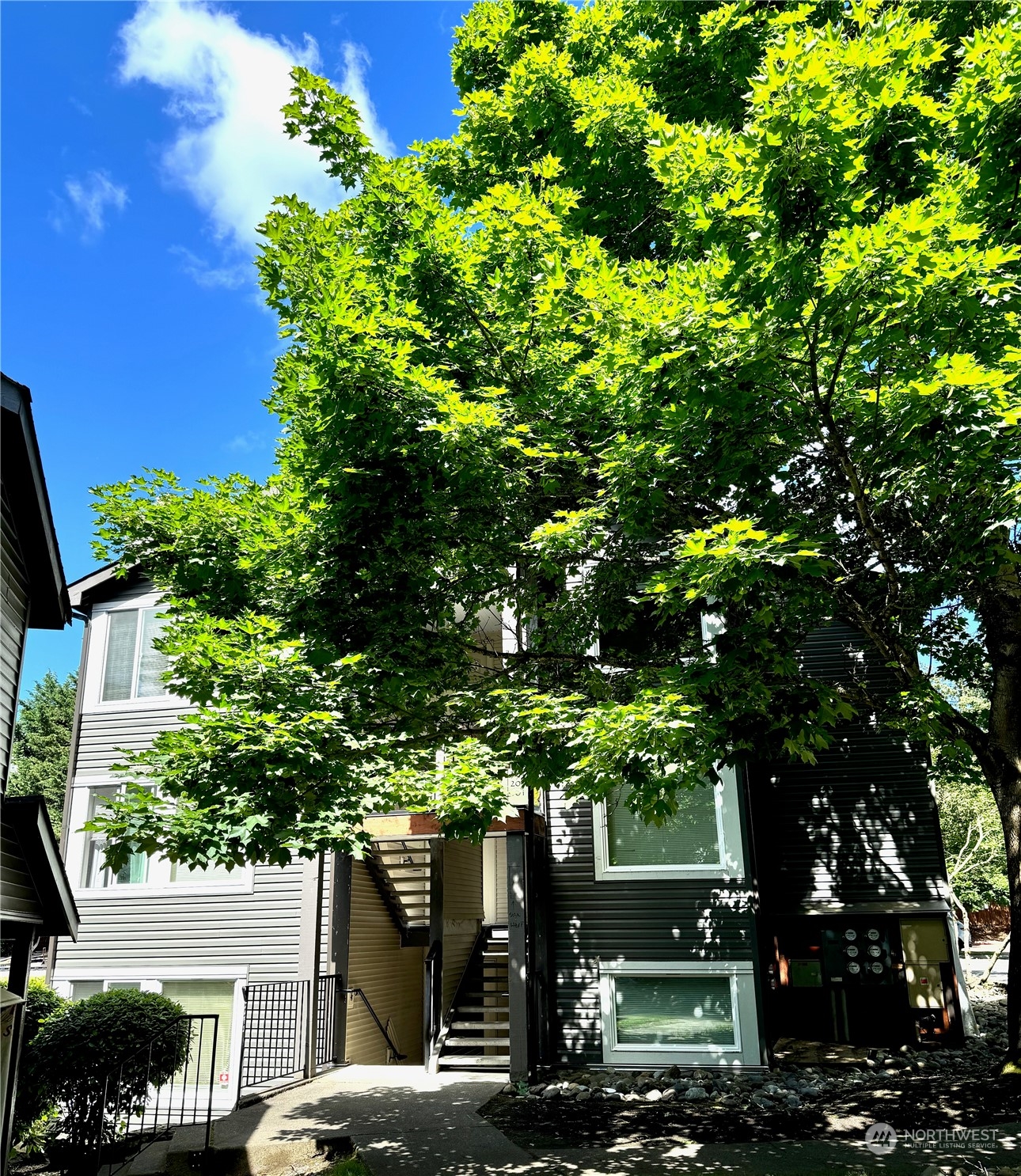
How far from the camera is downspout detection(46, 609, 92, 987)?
14.7 m

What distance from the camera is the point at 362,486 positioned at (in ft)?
26.6

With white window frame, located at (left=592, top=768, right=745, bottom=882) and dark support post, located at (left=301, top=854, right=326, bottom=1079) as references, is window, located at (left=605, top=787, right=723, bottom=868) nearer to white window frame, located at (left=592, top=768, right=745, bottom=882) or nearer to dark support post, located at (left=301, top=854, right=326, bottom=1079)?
white window frame, located at (left=592, top=768, right=745, bottom=882)

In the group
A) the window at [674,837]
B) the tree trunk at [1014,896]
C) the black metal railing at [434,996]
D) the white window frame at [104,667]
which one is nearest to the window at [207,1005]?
the black metal railing at [434,996]

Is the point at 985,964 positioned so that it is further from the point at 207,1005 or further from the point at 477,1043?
the point at 207,1005

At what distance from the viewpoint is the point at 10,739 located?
8.70m

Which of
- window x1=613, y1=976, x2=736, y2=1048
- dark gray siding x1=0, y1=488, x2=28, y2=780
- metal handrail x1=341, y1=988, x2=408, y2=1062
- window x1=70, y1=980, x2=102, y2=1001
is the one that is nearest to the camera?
dark gray siding x1=0, y1=488, x2=28, y2=780

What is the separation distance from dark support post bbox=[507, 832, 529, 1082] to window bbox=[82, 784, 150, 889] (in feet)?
22.2

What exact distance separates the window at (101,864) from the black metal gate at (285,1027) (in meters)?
3.21

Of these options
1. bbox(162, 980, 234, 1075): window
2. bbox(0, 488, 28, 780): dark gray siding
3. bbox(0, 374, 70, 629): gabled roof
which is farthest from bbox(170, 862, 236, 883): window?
bbox(0, 488, 28, 780): dark gray siding

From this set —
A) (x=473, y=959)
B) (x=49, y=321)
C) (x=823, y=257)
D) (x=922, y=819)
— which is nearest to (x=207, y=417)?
(x=49, y=321)

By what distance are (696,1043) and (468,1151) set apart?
15.3ft

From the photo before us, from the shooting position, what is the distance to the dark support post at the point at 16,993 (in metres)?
8.66

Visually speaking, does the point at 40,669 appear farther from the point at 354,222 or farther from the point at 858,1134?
the point at 858,1134

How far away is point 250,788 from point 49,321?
1247 cm
